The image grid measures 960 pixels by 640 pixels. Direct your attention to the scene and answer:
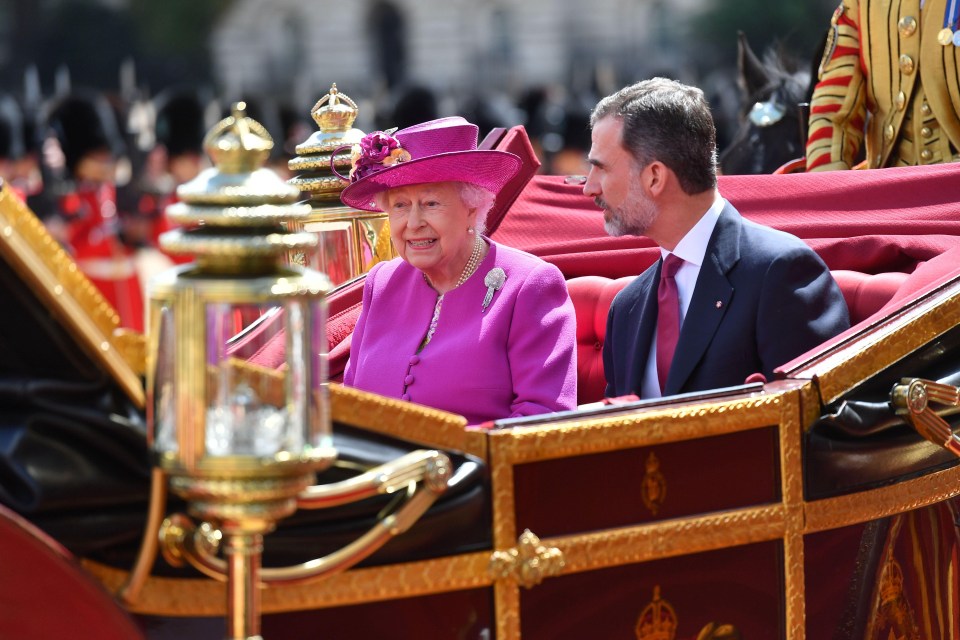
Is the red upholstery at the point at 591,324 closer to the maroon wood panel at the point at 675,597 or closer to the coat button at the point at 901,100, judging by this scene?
Answer: the maroon wood panel at the point at 675,597

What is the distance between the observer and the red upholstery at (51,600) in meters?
1.80

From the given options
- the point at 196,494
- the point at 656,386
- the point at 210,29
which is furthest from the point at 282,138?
the point at 210,29

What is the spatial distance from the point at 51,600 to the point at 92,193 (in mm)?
8344

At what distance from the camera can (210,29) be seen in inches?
1387

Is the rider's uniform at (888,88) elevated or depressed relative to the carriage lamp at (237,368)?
elevated

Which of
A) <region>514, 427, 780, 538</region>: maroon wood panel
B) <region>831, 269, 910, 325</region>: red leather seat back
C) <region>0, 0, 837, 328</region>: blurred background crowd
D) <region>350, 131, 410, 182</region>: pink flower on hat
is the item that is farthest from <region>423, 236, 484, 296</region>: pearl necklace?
<region>0, 0, 837, 328</region>: blurred background crowd

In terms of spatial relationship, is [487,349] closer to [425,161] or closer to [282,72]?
[425,161]

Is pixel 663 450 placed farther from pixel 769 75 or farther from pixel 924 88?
pixel 769 75

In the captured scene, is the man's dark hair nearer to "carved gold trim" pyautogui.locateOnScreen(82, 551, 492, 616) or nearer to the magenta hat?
the magenta hat

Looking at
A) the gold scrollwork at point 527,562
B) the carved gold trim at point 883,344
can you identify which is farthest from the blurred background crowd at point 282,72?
the gold scrollwork at point 527,562

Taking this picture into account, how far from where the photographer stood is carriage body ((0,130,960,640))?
6.53ft

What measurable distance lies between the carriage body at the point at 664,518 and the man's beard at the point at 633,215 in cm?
48

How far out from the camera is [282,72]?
3778 centimetres

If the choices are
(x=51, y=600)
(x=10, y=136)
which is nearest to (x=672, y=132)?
(x=51, y=600)
